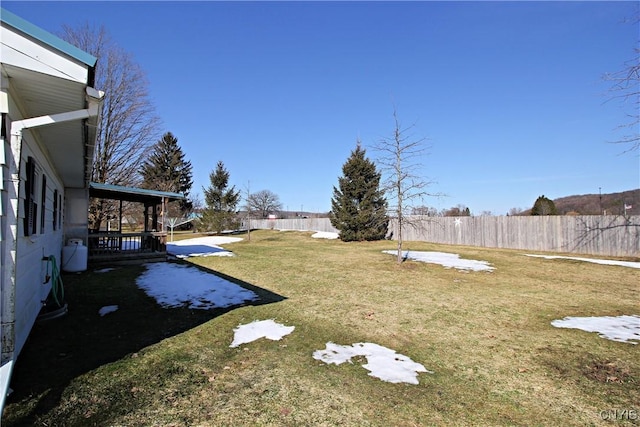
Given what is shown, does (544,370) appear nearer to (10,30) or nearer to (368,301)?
(368,301)

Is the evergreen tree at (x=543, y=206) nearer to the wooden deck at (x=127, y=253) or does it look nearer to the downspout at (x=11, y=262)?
the wooden deck at (x=127, y=253)

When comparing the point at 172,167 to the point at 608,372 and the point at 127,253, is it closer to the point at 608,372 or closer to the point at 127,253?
the point at 127,253

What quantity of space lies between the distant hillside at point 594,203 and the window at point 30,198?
1219 inches

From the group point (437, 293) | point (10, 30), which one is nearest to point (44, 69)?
point (10, 30)

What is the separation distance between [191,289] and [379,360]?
16.7 ft

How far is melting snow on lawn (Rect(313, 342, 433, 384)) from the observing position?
131 inches

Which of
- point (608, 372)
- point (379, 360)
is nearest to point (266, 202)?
point (379, 360)

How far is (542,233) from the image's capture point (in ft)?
54.0

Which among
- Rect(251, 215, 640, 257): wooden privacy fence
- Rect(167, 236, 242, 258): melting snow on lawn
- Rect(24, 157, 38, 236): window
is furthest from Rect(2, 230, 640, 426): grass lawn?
Rect(167, 236, 242, 258): melting snow on lawn

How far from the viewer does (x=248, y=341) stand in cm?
430

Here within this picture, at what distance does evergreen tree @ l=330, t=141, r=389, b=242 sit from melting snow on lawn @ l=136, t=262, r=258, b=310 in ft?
45.2

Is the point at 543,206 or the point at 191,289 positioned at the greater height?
the point at 543,206

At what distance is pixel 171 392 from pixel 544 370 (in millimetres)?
3866

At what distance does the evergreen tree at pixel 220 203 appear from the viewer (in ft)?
95.3
